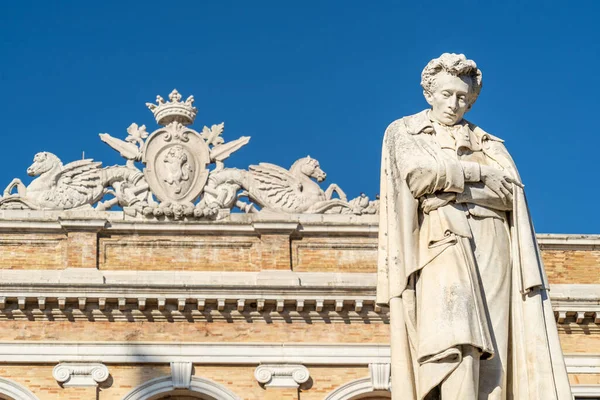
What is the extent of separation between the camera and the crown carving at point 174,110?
94.6 ft

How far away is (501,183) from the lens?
683 cm

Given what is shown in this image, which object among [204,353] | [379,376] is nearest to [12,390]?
[204,353]

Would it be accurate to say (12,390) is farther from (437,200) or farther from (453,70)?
(437,200)

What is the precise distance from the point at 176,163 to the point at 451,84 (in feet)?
70.7

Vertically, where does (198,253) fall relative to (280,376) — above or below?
above

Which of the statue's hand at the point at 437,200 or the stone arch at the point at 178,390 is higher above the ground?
the stone arch at the point at 178,390

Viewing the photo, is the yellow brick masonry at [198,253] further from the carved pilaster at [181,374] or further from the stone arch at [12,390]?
the stone arch at [12,390]

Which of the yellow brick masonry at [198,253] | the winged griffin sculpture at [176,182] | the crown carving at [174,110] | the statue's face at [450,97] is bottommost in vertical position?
the statue's face at [450,97]

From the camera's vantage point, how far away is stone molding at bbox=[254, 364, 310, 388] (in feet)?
87.0

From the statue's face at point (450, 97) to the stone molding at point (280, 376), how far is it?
1970 cm

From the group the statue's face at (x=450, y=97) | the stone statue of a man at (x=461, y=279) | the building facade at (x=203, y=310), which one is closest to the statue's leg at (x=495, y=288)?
the stone statue of a man at (x=461, y=279)

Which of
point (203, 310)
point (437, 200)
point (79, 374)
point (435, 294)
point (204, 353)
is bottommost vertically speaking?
point (435, 294)

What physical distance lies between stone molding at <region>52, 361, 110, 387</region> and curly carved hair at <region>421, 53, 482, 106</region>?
19634mm

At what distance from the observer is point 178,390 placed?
26.5 metres
